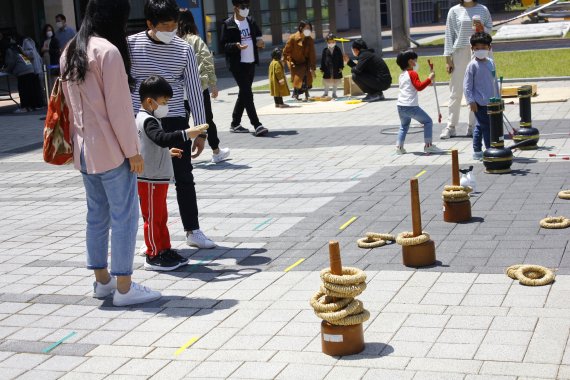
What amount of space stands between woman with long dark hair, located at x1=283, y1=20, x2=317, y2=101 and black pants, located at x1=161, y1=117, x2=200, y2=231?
11226 mm

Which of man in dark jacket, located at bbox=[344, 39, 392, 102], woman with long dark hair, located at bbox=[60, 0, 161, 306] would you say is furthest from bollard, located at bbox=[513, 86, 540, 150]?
man in dark jacket, located at bbox=[344, 39, 392, 102]

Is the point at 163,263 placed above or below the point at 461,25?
below

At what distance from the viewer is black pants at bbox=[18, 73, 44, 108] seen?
72.2 feet

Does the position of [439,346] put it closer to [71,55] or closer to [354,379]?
[354,379]

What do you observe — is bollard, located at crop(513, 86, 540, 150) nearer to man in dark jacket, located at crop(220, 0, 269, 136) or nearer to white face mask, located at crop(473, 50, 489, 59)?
white face mask, located at crop(473, 50, 489, 59)

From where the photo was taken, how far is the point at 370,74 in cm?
1811

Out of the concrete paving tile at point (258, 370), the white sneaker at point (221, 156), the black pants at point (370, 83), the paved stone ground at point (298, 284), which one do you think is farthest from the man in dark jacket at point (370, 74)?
the concrete paving tile at point (258, 370)

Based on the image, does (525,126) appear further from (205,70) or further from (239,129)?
(239,129)

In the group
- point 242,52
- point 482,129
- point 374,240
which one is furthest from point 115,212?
point 242,52

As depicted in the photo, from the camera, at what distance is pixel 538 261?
6.96 meters

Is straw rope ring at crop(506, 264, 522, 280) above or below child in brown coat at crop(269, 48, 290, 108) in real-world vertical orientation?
below

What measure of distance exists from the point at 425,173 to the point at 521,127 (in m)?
1.70

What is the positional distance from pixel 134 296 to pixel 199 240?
1457mm

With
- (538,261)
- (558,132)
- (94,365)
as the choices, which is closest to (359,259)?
(538,261)
